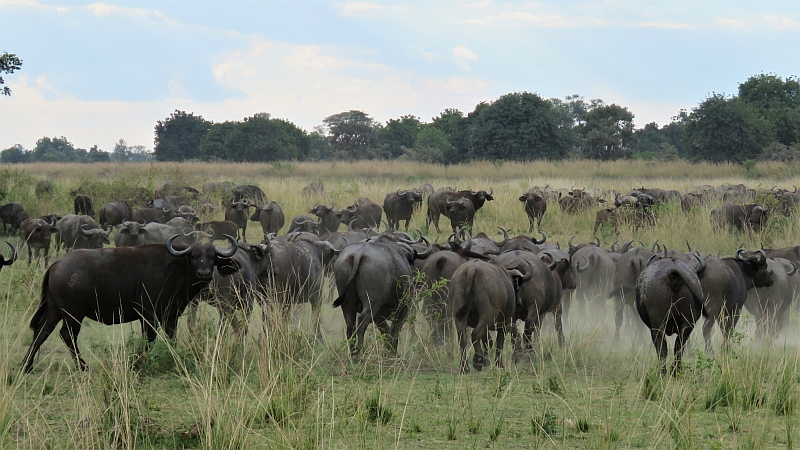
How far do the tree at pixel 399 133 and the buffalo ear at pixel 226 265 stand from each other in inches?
2796

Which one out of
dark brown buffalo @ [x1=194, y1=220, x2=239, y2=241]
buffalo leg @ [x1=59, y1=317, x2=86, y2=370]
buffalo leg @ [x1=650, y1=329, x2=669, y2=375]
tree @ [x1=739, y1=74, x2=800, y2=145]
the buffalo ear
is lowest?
buffalo leg @ [x1=650, y1=329, x2=669, y2=375]

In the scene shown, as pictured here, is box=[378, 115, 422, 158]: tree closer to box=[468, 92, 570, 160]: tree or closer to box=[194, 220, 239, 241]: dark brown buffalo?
box=[468, 92, 570, 160]: tree

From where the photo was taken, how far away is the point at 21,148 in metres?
109

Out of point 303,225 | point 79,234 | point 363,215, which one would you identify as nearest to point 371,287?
point 303,225

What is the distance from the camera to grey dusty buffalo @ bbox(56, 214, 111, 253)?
1537 centimetres

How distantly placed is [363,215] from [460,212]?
8.18 ft

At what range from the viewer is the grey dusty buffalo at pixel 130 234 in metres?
14.5

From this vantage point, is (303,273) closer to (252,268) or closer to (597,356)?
(252,268)

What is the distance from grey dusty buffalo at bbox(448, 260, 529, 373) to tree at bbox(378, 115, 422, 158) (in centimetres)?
7129

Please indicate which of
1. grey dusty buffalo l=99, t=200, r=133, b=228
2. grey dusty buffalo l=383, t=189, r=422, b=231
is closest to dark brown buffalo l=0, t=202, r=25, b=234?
grey dusty buffalo l=99, t=200, r=133, b=228

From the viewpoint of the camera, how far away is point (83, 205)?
2159cm

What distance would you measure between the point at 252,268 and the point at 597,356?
12.7 ft

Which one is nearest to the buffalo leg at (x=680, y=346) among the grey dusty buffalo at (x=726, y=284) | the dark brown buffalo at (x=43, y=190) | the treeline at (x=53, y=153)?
the grey dusty buffalo at (x=726, y=284)

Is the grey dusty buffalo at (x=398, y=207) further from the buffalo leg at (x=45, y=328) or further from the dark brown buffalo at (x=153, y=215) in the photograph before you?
the buffalo leg at (x=45, y=328)
